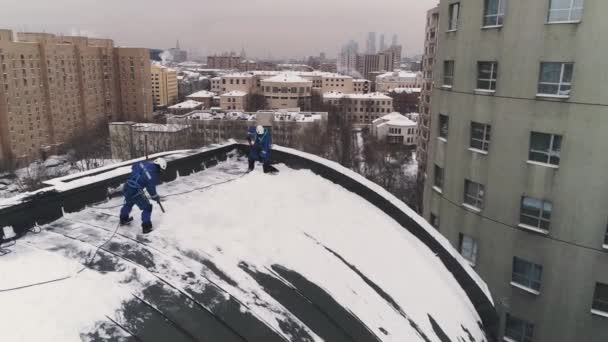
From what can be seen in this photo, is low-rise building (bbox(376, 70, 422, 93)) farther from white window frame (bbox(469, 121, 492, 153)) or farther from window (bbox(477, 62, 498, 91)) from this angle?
white window frame (bbox(469, 121, 492, 153))

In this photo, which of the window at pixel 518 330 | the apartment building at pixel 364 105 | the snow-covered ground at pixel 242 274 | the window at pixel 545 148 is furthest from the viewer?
the apartment building at pixel 364 105

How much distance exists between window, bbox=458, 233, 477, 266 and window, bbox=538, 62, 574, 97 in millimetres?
5826

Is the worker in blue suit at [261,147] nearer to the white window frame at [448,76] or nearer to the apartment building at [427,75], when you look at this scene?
the white window frame at [448,76]

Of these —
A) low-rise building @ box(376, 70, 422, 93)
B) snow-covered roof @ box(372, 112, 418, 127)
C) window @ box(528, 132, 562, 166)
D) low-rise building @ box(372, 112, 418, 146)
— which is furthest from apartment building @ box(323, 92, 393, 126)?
window @ box(528, 132, 562, 166)

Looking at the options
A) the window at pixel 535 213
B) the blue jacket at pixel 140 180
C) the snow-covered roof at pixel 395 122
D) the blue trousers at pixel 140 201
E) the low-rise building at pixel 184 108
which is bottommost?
the snow-covered roof at pixel 395 122

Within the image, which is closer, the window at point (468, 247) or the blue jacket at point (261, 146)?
Answer: the blue jacket at point (261, 146)

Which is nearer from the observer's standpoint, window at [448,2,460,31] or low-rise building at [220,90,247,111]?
window at [448,2,460,31]

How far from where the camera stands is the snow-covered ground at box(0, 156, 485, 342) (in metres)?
5.50

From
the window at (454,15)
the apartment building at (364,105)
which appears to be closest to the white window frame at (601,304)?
the window at (454,15)

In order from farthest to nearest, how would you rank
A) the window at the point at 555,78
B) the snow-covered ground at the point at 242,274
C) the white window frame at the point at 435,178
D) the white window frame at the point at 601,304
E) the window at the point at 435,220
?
the window at the point at 435,220, the white window frame at the point at 435,178, the white window frame at the point at 601,304, the window at the point at 555,78, the snow-covered ground at the point at 242,274

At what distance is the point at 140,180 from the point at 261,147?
4.33 metres

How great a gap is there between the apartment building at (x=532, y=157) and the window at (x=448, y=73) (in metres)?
0.08

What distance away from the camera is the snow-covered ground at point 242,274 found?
18.1 feet

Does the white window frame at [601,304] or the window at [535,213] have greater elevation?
the window at [535,213]
